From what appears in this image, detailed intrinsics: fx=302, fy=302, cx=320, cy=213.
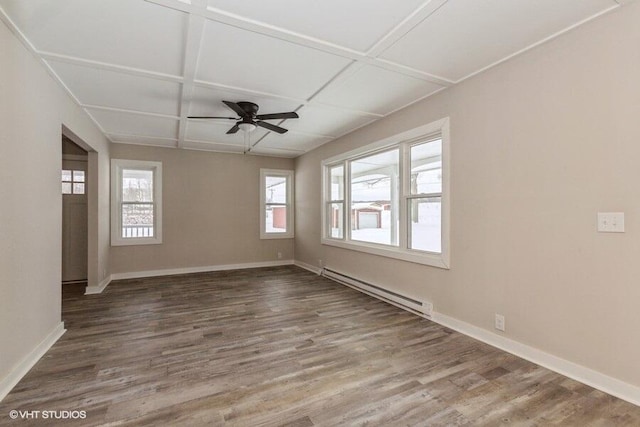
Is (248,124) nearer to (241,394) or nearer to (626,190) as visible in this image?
(241,394)

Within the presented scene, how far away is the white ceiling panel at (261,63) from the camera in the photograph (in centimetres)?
233

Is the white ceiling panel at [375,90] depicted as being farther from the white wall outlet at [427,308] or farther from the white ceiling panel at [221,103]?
the white wall outlet at [427,308]

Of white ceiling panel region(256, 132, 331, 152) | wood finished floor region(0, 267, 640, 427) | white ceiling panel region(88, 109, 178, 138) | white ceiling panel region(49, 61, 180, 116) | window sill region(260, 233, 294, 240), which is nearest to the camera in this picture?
wood finished floor region(0, 267, 640, 427)

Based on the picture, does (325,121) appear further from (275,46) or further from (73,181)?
(73,181)

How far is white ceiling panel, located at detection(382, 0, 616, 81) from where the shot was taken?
1.96 metres

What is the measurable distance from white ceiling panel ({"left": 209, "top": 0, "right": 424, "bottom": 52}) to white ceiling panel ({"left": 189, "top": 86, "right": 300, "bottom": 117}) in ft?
4.28

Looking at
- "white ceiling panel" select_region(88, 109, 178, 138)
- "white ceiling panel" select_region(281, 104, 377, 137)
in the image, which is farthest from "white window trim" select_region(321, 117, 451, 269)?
"white ceiling panel" select_region(88, 109, 178, 138)

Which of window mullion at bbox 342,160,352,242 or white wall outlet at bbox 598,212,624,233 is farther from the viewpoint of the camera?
window mullion at bbox 342,160,352,242

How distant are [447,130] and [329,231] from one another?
3063mm

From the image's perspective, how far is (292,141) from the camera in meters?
5.48

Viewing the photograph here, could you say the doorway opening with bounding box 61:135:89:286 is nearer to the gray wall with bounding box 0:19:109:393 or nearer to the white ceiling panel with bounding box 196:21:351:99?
the gray wall with bounding box 0:19:109:393

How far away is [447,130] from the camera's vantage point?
127 inches

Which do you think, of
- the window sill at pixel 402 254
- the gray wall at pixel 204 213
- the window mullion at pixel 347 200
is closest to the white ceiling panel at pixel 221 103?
the window mullion at pixel 347 200

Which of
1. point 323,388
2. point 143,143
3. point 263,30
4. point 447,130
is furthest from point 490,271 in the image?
point 143,143
